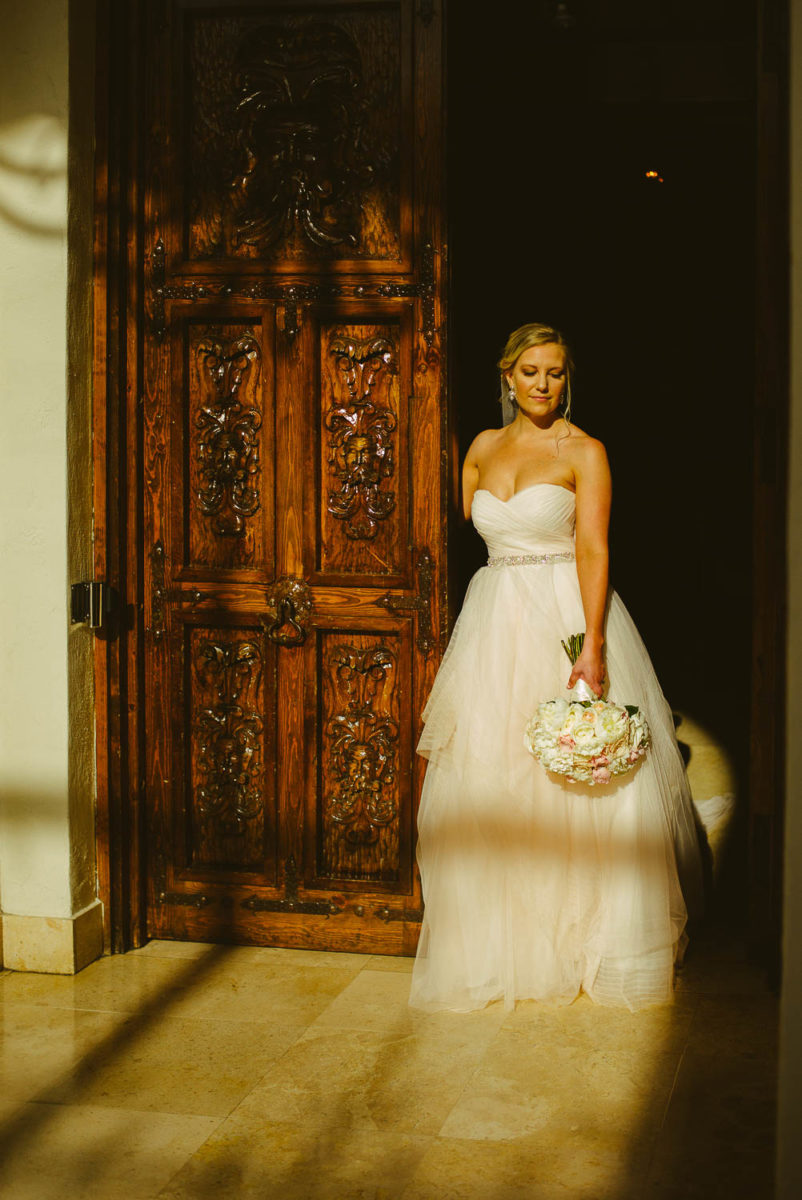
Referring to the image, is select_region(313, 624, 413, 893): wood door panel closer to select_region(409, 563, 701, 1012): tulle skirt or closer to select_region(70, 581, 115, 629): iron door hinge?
select_region(409, 563, 701, 1012): tulle skirt

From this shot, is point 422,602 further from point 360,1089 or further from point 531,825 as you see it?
point 360,1089

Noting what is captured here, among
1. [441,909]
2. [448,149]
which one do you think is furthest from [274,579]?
[448,149]

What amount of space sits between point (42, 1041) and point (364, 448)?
203 cm

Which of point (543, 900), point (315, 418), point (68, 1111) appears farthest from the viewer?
point (315, 418)

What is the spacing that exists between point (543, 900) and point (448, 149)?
2352 millimetres

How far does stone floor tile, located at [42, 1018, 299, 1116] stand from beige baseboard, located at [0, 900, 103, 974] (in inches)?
20.5

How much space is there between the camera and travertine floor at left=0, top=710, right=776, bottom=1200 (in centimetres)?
294

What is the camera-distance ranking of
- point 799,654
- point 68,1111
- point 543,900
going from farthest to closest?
point 543,900 → point 68,1111 → point 799,654

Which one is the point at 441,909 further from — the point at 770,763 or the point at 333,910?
the point at 770,763

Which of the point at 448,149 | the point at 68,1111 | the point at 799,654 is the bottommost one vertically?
the point at 68,1111

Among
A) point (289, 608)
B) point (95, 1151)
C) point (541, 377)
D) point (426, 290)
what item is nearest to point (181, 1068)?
point (95, 1151)

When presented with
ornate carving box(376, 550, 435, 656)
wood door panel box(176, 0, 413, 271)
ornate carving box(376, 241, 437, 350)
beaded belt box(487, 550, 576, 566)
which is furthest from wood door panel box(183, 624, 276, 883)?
wood door panel box(176, 0, 413, 271)

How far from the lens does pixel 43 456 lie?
421cm

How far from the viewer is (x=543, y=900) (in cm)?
406
